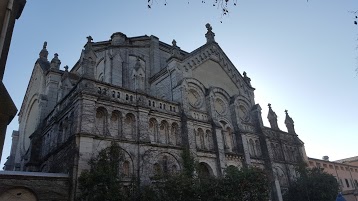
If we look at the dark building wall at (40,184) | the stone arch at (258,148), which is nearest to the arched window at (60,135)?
the dark building wall at (40,184)

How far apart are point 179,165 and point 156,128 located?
3336 mm

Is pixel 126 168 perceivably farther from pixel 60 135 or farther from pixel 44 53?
pixel 44 53

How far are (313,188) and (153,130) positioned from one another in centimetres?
1731

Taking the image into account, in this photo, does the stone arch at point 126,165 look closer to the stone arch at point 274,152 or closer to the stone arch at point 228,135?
the stone arch at point 228,135

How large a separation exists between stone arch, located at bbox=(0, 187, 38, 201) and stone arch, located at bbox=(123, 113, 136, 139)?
690cm

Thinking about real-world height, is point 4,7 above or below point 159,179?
above

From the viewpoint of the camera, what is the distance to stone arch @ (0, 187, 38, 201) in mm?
15382

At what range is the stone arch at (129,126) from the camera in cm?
2100

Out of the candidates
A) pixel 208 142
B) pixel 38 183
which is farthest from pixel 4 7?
pixel 208 142

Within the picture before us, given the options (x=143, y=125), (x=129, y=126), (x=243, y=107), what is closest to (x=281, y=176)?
(x=243, y=107)

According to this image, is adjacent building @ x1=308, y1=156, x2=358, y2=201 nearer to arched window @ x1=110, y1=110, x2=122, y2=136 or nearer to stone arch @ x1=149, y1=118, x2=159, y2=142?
stone arch @ x1=149, y1=118, x2=159, y2=142

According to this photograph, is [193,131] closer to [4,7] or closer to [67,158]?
[67,158]

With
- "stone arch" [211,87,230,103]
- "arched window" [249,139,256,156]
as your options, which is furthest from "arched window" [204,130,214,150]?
"arched window" [249,139,256,156]

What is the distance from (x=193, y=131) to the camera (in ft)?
81.2
